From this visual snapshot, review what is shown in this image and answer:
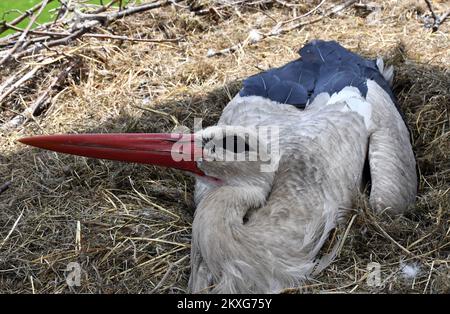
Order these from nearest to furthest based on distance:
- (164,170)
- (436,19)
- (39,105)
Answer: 1. (164,170)
2. (39,105)
3. (436,19)

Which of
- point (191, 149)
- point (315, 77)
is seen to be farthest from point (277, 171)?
point (315, 77)

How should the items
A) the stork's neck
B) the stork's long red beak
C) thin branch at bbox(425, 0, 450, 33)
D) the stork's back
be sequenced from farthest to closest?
thin branch at bbox(425, 0, 450, 33) → the stork's back → the stork's long red beak → the stork's neck

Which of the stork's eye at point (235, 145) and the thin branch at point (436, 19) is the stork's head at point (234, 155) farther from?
the thin branch at point (436, 19)

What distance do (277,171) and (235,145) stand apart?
0.29 m

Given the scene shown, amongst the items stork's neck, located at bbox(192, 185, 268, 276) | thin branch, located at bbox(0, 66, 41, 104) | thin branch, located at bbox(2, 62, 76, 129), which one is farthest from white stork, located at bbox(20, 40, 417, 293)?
thin branch, located at bbox(0, 66, 41, 104)

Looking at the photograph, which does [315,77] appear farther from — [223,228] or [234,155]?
[223,228]

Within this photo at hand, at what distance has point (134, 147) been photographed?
3414mm

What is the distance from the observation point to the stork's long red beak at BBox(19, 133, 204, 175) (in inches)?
134

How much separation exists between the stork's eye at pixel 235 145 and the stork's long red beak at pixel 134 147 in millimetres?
133

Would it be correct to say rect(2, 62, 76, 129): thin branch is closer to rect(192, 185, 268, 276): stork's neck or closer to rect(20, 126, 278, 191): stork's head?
rect(20, 126, 278, 191): stork's head

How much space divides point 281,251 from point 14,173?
83.4 inches
